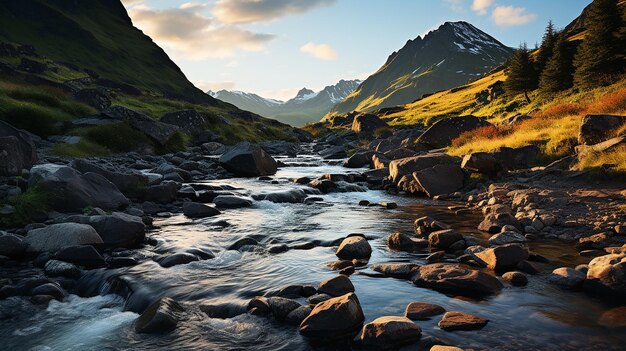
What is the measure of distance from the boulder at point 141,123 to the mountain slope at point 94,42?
69478 mm

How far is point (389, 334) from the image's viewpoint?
5.73 metres

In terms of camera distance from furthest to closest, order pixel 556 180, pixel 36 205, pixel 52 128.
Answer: pixel 52 128 → pixel 556 180 → pixel 36 205

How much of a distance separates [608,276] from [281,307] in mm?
5766

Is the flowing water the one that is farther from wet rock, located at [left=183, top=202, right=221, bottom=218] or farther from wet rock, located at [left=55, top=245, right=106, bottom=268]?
wet rock, located at [left=183, top=202, right=221, bottom=218]

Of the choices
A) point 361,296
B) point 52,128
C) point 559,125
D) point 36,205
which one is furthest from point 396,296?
point 52,128

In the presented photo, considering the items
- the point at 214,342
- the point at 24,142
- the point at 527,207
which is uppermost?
the point at 24,142

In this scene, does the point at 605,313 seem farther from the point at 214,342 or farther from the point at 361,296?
the point at 214,342

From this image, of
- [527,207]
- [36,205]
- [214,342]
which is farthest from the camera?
[527,207]

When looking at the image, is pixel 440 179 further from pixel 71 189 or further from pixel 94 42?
pixel 94 42

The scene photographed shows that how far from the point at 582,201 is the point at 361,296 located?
9399mm

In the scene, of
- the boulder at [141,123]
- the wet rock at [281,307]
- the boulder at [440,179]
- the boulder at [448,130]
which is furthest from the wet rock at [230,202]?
the boulder at [448,130]

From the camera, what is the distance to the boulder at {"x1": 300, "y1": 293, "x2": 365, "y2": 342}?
6.10m

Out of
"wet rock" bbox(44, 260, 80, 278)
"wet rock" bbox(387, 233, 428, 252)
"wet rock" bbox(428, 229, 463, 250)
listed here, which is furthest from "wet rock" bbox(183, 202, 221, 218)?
"wet rock" bbox(428, 229, 463, 250)

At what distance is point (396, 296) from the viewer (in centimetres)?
755
